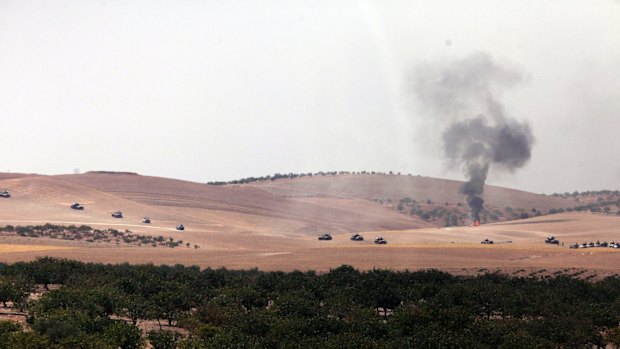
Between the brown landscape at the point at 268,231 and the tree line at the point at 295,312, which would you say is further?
the brown landscape at the point at 268,231

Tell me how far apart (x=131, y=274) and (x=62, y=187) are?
312ft

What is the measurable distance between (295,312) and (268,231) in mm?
96431

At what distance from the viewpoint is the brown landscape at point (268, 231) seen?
259ft

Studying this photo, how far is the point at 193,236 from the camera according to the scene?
105250mm

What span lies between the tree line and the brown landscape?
79.8 ft

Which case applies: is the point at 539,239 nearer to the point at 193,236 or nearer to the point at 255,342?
the point at 193,236

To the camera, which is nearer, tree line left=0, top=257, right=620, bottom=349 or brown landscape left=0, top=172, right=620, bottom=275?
tree line left=0, top=257, right=620, bottom=349

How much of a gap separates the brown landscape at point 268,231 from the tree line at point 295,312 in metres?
24.3

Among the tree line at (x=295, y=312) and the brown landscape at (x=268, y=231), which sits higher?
the brown landscape at (x=268, y=231)

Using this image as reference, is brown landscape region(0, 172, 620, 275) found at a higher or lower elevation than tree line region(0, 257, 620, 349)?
higher

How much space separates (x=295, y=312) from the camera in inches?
1410

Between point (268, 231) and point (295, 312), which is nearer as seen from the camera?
point (295, 312)

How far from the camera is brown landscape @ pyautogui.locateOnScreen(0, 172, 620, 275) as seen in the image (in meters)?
79.0

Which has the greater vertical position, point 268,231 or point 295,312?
point 268,231
